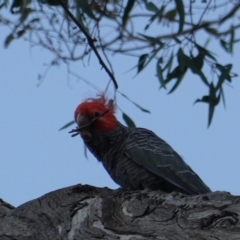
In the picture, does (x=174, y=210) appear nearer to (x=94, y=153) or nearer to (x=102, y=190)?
(x=102, y=190)

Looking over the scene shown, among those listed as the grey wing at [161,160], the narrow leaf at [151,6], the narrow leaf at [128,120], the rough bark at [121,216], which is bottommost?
the rough bark at [121,216]

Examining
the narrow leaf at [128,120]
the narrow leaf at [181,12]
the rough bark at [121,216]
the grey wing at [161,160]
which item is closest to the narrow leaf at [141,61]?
the narrow leaf at [128,120]

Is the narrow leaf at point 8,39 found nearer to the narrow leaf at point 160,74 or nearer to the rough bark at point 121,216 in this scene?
the narrow leaf at point 160,74

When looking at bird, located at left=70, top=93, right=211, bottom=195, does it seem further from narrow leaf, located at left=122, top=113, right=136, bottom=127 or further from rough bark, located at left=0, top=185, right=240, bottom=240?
rough bark, located at left=0, top=185, right=240, bottom=240

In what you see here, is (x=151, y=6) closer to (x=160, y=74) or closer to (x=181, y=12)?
(x=181, y=12)

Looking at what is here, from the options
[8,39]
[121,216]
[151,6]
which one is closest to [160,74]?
[151,6]

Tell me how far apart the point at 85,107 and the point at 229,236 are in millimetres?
2119

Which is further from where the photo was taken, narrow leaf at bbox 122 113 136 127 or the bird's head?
narrow leaf at bbox 122 113 136 127

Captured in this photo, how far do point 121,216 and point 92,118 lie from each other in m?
1.75

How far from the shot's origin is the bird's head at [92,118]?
4.31 metres

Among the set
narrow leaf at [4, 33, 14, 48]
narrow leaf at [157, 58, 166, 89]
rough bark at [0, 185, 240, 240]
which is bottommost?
rough bark at [0, 185, 240, 240]

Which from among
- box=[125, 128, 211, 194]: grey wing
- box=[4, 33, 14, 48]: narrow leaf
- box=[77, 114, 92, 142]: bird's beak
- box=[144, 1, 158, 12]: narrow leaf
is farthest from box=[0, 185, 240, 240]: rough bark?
box=[4, 33, 14, 48]: narrow leaf

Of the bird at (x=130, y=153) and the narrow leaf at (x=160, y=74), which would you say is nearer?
the bird at (x=130, y=153)

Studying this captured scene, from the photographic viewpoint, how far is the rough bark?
242cm
